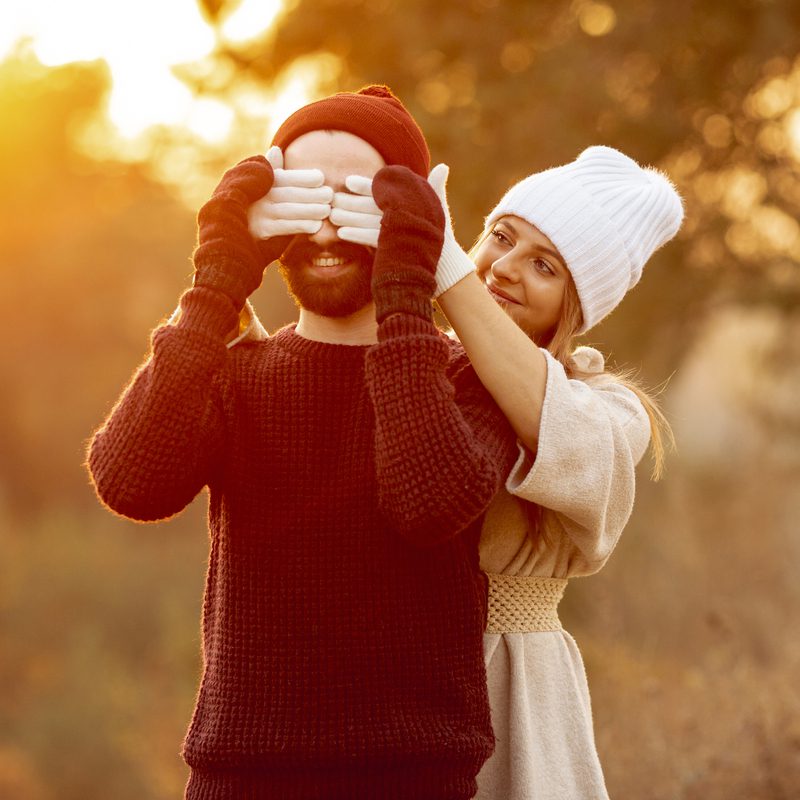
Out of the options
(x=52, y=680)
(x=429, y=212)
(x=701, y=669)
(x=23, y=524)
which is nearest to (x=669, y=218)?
(x=429, y=212)

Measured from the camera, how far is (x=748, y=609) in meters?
7.73

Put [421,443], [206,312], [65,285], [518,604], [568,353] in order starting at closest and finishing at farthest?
1. [421,443]
2. [206,312]
3. [518,604]
4. [568,353]
5. [65,285]

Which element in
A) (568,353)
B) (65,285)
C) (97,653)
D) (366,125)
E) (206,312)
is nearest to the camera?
(206,312)

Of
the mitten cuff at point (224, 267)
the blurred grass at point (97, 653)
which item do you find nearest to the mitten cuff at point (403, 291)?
the mitten cuff at point (224, 267)

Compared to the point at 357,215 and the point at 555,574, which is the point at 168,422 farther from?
the point at 555,574

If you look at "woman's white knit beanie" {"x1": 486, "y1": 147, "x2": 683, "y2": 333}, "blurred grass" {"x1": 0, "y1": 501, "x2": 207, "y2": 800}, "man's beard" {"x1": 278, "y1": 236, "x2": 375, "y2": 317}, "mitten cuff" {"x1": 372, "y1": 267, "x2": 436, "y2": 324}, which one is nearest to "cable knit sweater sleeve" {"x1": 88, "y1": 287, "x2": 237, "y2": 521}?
"man's beard" {"x1": 278, "y1": 236, "x2": 375, "y2": 317}

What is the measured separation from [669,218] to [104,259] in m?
17.9

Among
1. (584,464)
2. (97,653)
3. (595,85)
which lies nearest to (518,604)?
(584,464)

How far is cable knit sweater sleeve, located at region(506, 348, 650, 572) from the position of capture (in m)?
2.09

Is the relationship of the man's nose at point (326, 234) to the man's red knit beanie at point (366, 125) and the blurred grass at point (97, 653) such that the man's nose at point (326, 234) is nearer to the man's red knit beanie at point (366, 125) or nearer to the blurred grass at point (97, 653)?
the man's red knit beanie at point (366, 125)

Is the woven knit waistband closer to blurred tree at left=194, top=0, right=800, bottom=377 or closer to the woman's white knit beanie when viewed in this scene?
the woman's white knit beanie

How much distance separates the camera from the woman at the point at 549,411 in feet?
6.86

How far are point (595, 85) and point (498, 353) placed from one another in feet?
20.4

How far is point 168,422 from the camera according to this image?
201 centimetres
